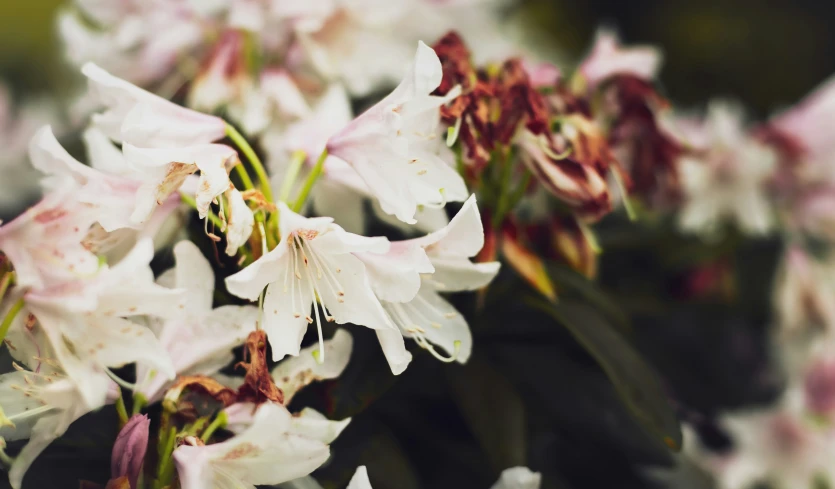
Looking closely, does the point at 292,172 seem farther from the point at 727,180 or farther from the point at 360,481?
the point at 727,180

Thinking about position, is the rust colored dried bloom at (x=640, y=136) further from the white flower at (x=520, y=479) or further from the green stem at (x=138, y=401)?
the green stem at (x=138, y=401)

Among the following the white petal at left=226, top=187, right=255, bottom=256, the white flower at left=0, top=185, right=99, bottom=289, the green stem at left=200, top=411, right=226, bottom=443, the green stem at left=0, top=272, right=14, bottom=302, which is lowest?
the green stem at left=200, top=411, right=226, bottom=443

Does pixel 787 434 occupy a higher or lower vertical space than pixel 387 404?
lower

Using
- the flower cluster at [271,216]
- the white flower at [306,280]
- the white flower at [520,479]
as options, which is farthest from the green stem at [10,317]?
the white flower at [520,479]

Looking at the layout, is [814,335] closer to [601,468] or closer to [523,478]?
[601,468]

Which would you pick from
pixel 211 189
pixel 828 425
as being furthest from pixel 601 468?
pixel 211 189

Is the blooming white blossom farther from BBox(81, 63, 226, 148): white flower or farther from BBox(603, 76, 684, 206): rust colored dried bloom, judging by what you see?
BBox(603, 76, 684, 206): rust colored dried bloom

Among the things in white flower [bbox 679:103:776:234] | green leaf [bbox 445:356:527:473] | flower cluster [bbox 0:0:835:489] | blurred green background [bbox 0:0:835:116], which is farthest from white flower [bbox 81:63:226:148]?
blurred green background [bbox 0:0:835:116]

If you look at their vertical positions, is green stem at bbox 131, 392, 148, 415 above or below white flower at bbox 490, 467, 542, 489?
above
